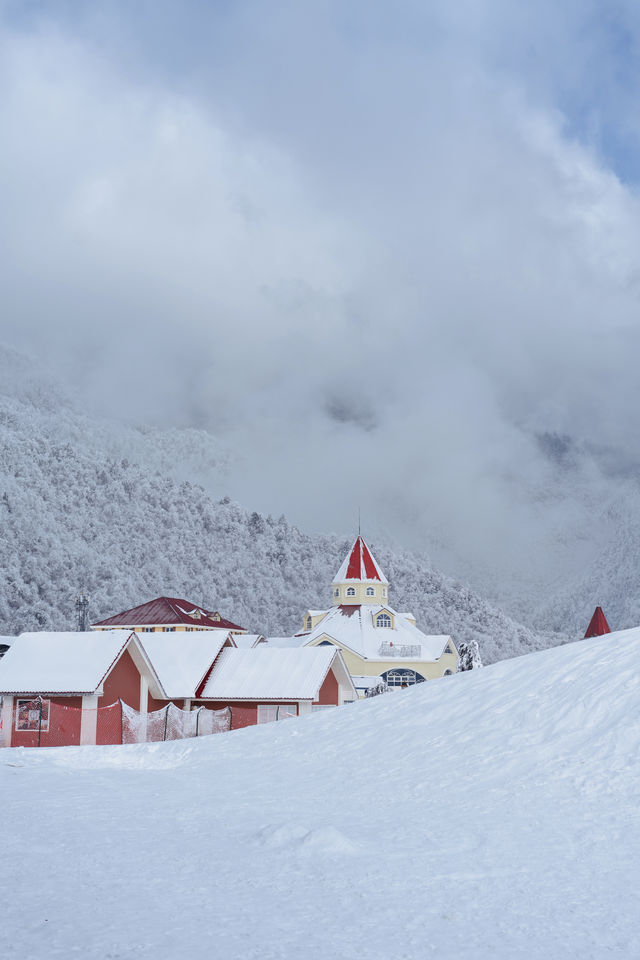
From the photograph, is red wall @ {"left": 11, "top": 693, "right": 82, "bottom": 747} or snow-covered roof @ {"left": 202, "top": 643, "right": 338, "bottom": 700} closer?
red wall @ {"left": 11, "top": 693, "right": 82, "bottom": 747}

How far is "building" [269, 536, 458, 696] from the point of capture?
77125 millimetres

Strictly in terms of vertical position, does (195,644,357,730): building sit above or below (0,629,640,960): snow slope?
above

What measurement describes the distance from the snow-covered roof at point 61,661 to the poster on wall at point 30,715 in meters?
0.67

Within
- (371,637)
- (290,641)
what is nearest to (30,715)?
(371,637)

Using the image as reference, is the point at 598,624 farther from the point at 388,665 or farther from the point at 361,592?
the point at 361,592

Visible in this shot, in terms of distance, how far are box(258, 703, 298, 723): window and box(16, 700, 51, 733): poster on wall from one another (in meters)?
9.30

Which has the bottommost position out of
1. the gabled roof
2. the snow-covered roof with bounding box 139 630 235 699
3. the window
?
the window

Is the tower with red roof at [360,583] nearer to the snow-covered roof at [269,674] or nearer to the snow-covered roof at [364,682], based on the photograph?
the snow-covered roof at [364,682]

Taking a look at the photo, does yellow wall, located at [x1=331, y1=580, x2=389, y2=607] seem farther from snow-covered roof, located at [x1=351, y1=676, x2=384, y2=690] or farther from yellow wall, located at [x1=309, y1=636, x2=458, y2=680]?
snow-covered roof, located at [x1=351, y1=676, x2=384, y2=690]

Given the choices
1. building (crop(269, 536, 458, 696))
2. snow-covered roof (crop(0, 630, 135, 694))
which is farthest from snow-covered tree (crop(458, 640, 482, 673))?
building (crop(269, 536, 458, 696))

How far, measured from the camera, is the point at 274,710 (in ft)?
123

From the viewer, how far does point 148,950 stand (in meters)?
7.65

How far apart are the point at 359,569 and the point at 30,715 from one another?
56287 mm

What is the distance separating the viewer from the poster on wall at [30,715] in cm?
3297
